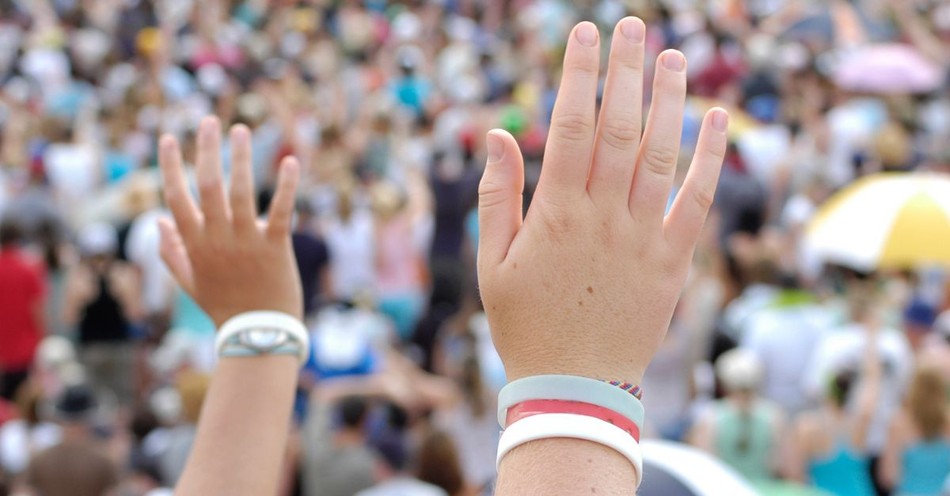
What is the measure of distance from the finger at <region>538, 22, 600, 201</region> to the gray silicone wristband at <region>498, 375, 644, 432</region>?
182mm

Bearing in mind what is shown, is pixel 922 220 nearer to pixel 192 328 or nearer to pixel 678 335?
pixel 678 335

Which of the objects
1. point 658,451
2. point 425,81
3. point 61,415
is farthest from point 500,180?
point 425,81

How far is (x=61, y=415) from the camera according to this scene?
5656 mm

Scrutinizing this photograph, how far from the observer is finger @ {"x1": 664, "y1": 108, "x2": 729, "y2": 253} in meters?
1.35

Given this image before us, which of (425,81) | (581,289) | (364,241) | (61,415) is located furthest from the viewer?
(425,81)

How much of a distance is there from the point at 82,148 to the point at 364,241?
2.55 metres

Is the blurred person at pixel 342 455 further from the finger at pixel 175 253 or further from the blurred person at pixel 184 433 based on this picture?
the finger at pixel 175 253

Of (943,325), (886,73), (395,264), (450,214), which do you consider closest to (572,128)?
(943,325)

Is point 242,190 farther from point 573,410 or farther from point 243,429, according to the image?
point 573,410

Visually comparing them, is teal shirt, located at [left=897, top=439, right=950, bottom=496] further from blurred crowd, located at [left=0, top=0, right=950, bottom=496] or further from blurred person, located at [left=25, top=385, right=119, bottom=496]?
blurred person, located at [left=25, top=385, right=119, bottom=496]

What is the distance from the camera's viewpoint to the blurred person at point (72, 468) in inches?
215

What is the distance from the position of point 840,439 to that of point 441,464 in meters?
1.61

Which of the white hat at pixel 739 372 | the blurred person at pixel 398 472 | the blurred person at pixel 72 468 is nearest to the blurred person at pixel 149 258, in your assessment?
the blurred person at pixel 72 468

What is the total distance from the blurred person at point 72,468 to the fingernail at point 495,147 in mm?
4535
